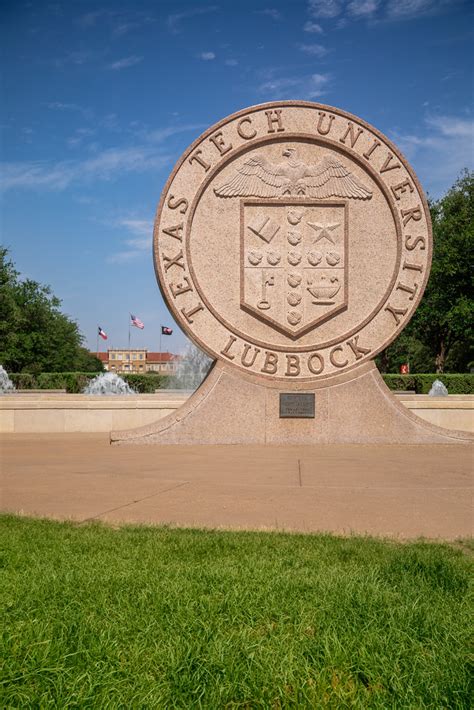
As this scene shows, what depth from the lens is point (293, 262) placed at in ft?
36.1

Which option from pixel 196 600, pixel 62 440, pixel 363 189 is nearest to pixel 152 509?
pixel 196 600

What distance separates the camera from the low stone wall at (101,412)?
42.6ft

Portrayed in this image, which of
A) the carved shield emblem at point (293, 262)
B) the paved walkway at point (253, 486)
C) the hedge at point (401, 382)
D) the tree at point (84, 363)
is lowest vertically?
the paved walkway at point (253, 486)

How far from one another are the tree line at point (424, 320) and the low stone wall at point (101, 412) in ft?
64.5

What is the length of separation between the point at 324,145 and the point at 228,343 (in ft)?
12.0

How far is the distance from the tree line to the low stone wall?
64.5ft

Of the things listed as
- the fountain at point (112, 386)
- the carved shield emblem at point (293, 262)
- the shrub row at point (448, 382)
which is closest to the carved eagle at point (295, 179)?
the carved shield emblem at point (293, 262)

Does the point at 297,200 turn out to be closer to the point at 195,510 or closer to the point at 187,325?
the point at 187,325

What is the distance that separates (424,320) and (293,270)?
89.0ft

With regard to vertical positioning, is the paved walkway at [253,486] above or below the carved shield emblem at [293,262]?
below

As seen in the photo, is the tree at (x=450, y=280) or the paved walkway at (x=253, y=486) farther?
the tree at (x=450, y=280)

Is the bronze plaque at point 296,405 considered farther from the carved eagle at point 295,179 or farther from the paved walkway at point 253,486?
the carved eagle at point 295,179

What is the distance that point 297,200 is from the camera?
11086 millimetres

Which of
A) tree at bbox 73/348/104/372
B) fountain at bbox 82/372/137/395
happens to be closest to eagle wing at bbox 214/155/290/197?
fountain at bbox 82/372/137/395
